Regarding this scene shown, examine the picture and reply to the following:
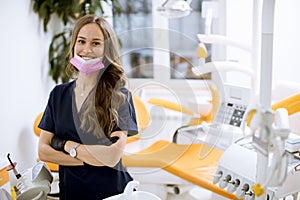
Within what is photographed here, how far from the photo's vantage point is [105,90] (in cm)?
123

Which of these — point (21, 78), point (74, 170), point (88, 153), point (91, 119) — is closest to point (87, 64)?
point (91, 119)

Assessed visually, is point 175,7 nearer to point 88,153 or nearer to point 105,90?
point 105,90

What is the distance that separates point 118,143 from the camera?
1232 mm

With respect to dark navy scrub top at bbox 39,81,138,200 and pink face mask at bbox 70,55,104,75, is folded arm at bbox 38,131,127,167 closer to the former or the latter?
dark navy scrub top at bbox 39,81,138,200

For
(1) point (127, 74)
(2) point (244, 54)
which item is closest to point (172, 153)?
(1) point (127, 74)

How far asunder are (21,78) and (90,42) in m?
1.20

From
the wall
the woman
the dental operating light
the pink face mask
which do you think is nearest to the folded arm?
the woman

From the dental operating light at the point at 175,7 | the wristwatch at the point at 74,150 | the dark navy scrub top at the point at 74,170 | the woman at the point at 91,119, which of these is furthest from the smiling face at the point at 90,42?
the dental operating light at the point at 175,7

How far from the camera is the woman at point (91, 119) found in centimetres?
120

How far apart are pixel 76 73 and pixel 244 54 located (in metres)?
2.08

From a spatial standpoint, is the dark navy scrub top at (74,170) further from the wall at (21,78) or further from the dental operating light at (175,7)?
the dental operating light at (175,7)

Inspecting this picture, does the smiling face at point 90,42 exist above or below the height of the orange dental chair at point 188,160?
above

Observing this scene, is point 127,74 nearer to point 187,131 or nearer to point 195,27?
point 187,131

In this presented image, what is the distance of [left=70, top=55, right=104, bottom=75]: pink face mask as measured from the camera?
117 centimetres
